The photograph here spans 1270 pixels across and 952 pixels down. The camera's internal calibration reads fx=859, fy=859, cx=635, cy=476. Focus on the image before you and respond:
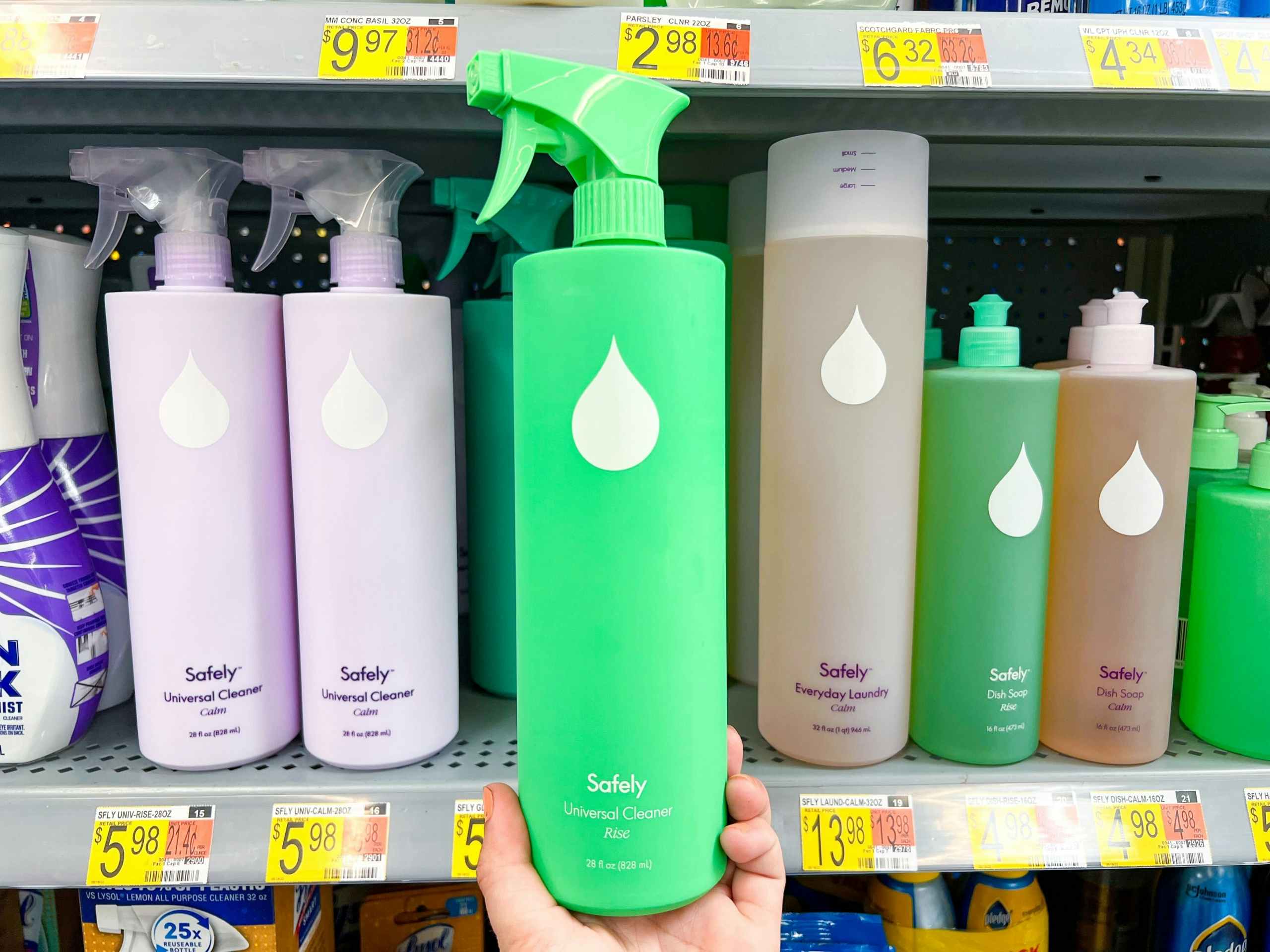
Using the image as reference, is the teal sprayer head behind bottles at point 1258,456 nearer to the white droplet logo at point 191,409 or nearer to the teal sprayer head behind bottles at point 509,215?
the teal sprayer head behind bottles at point 509,215

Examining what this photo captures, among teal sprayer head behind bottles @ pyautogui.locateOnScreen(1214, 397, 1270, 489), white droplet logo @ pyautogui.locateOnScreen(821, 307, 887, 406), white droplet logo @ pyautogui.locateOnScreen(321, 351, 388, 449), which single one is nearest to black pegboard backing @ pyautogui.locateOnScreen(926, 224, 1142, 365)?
teal sprayer head behind bottles @ pyautogui.locateOnScreen(1214, 397, 1270, 489)

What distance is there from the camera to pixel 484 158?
0.77 meters

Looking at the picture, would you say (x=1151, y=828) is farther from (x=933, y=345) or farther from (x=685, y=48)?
(x=685, y=48)

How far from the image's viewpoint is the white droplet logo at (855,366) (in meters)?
0.55

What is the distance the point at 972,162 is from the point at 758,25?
34 cm

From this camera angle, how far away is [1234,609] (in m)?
0.60

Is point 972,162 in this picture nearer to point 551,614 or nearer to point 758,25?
point 758,25

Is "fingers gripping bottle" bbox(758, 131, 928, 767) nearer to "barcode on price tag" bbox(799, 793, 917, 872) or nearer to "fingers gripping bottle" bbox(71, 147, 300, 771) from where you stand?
"barcode on price tag" bbox(799, 793, 917, 872)

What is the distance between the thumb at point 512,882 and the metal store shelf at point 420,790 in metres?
0.10

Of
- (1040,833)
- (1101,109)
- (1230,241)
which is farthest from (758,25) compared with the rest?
(1230,241)

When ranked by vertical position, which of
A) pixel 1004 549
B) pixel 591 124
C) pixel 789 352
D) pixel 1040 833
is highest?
pixel 591 124

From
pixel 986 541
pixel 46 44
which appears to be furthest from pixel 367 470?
pixel 986 541

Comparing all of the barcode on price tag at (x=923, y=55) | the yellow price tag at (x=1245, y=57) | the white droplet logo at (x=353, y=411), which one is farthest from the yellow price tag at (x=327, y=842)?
the yellow price tag at (x=1245, y=57)

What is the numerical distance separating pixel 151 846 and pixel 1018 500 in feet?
1.98
